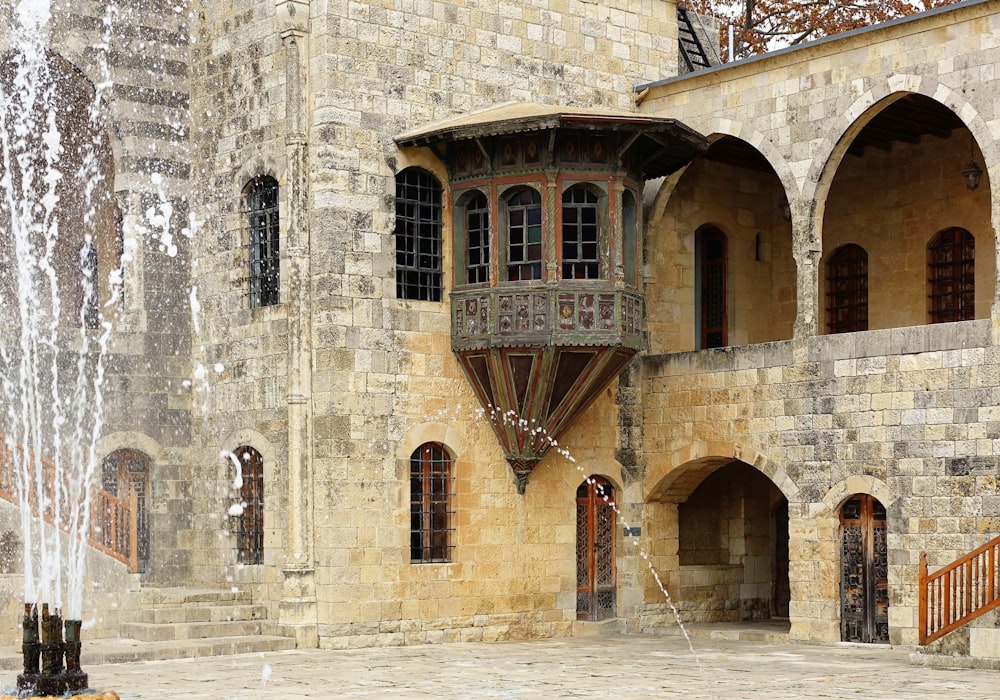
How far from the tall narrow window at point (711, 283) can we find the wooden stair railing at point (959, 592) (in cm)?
612

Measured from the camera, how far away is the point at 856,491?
1805cm

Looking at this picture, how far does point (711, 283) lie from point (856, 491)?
15.2 feet

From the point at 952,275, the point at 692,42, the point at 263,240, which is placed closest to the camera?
the point at 263,240

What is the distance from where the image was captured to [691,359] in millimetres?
20078

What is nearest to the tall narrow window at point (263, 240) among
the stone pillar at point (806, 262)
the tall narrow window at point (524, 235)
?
the tall narrow window at point (524, 235)

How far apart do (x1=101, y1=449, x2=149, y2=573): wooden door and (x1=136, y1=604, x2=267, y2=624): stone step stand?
1.67 meters

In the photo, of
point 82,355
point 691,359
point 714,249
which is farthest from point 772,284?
point 82,355

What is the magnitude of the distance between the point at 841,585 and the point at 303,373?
6.22m

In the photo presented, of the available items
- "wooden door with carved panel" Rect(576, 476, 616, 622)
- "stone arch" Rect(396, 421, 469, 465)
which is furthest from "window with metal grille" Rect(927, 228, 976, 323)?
"stone arch" Rect(396, 421, 469, 465)

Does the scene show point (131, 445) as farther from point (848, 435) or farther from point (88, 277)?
point (848, 435)

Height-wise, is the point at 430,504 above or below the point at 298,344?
below

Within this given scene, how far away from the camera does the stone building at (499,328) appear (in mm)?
17859

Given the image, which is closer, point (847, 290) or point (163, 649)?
point (163, 649)

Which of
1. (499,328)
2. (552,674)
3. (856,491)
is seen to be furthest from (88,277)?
(856,491)
